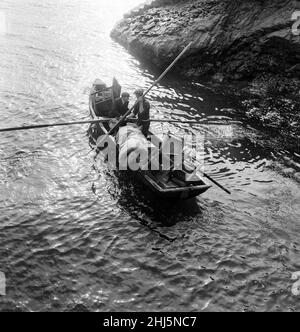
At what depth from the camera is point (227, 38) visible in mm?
22016

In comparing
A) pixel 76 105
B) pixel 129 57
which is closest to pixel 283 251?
pixel 76 105

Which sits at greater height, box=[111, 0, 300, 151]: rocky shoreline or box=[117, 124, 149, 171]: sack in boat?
box=[111, 0, 300, 151]: rocky shoreline

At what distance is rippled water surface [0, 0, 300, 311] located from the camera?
885cm

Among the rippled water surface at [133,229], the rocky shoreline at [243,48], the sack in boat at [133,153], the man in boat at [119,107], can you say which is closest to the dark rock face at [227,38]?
the rocky shoreline at [243,48]

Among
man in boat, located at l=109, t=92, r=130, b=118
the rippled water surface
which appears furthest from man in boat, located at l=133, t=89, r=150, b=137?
the rippled water surface

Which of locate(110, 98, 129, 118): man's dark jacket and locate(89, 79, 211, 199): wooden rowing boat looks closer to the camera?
locate(89, 79, 211, 199): wooden rowing boat

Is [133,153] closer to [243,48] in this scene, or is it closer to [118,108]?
[118,108]

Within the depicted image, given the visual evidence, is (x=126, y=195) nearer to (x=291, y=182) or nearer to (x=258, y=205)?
(x=258, y=205)

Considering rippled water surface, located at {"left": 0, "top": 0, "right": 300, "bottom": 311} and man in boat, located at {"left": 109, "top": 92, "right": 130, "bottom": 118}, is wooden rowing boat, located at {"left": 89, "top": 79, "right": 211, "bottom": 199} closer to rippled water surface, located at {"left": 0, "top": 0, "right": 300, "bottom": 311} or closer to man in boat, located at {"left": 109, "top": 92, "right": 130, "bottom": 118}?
rippled water surface, located at {"left": 0, "top": 0, "right": 300, "bottom": 311}

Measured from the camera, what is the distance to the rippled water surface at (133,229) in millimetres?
8852

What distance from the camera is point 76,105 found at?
1912 cm

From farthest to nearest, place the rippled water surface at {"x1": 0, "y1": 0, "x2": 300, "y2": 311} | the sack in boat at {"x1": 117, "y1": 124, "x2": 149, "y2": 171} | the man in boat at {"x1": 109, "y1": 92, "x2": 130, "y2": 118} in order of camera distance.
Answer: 1. the man in boat at {"x1": 109, "y1": 92, "x2": 130, "y2": 118}
2. the sack in boat at {"x1": 117, "y1": 124, "x2": 149, "y2": 171}
3. the rippled water surface at {"x1": 0, "y1": 0, "x2": 300, "y2": 311}

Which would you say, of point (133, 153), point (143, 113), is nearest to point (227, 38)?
point (143, 113)
